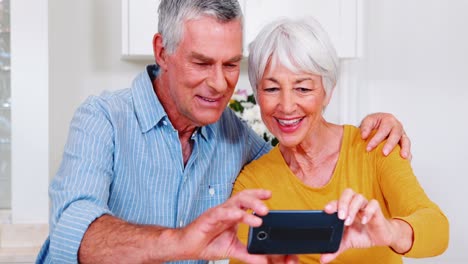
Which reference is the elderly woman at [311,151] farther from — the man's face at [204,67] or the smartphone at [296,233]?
the smartphone at [296,233]

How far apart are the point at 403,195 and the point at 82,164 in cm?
69

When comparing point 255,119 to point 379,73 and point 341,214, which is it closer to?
point 379,73

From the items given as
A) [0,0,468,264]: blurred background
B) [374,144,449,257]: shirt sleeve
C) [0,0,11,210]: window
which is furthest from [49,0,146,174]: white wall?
[374,144,449,257]: shirt sleeve

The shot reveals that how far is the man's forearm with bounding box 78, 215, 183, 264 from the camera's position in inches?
43.0

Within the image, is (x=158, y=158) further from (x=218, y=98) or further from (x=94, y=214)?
(x=94, y=214)

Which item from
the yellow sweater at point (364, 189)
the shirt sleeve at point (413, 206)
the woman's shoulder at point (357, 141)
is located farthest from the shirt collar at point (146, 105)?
the shirt sleeve at point (413, 206)

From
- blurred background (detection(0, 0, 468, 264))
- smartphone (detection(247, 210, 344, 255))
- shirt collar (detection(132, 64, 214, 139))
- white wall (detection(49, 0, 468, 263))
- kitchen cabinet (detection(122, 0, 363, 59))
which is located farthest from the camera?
white wall (detection(49, 0, 468, 263))

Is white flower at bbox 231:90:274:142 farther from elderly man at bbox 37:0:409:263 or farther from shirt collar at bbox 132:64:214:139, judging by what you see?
shirt collar at bbox 132:64:214:139

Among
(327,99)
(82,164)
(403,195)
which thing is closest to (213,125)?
(327,99)

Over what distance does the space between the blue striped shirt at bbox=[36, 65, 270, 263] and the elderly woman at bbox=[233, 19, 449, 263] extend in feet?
0.35

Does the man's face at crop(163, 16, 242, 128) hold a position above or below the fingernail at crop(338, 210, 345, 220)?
above

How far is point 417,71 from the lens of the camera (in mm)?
2807

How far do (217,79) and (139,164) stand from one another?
288 mm

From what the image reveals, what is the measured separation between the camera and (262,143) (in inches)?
73.0
